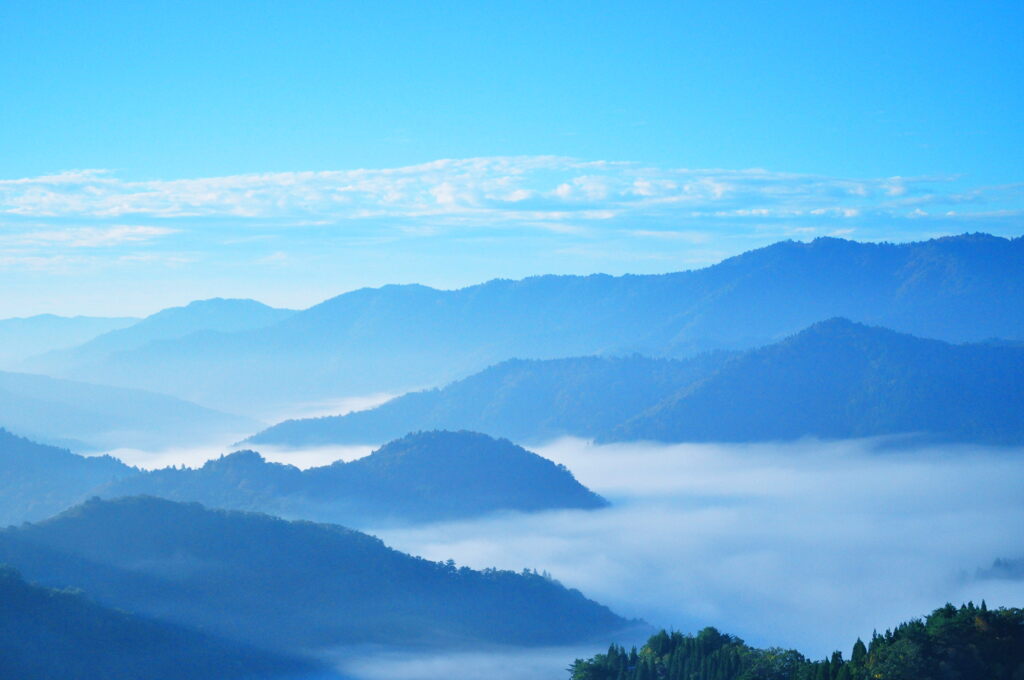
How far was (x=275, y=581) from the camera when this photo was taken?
421 feet

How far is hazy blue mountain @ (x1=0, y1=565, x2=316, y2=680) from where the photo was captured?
93.8m

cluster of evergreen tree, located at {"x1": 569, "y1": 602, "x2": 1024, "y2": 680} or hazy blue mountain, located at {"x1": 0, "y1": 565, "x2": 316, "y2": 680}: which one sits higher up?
hazy blue mountain, located at {"x1": 0, "y1": 565, "x2": 316, "y2": 680}

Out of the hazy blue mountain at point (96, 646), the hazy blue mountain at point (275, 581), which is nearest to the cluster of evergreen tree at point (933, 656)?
the hazy blue mountain at point (96, 646)

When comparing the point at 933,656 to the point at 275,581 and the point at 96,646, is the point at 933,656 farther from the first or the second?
the point at 275,581

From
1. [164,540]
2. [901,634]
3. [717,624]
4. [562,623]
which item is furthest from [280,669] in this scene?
[717,624]

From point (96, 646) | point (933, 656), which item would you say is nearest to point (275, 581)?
point (96, 646)

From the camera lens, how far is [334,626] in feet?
406

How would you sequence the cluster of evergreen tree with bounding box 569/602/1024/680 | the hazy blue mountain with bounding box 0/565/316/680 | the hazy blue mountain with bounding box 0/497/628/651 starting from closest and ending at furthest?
the cluster of evergreen tree with bounding box 569/602/1024/680 → the hazy blue mountain with bounding box 0/565/316/680 → the hazy blue mountain with bounding box 0/497/628/651

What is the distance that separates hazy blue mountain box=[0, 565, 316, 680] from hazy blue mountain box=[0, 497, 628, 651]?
5.89 m

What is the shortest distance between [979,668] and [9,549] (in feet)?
308

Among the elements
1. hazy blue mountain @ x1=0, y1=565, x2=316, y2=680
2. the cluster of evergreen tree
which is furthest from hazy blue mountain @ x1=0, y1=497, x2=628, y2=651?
the cluster of evergreen tree

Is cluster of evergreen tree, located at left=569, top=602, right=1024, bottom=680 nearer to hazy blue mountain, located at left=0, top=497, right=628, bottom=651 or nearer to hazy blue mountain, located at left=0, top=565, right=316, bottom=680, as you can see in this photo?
hazy blue mountain, located at left=0, top=565, right=316, bottom=680

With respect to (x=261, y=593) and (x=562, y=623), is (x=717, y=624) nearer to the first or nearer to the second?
(x=562, y=623)

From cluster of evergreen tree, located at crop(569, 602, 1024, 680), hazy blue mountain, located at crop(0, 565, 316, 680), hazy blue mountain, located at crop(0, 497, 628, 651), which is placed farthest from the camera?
hazy blue mountain, located at crop(0, 497, 628, 651)
